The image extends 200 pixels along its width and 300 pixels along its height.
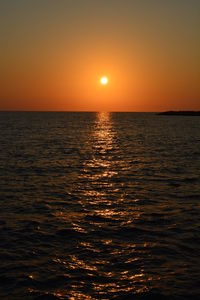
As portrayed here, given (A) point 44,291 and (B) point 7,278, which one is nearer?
(A) point 44,291

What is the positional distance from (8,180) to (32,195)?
550cm

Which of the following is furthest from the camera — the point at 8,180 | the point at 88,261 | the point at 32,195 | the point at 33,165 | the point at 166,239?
the point at 33,165

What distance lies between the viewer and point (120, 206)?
65.1 feet

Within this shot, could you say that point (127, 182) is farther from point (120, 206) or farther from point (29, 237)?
point (29, 237)

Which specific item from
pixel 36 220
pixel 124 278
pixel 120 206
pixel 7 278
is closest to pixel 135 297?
pixel 124 278

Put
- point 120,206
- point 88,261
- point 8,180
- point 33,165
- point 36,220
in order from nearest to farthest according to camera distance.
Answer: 1. point 88,261
2. point 36,220
3. point 120,206
4. point 8,180
5. point 33,165

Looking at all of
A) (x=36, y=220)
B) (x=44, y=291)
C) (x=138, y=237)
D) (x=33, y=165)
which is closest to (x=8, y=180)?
(x=33, y=165)

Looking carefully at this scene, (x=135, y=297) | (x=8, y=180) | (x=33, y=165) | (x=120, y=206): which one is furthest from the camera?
(x=33, y=165)

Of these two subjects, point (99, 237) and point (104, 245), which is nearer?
point (104, 245)

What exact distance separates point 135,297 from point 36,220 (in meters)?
8.01

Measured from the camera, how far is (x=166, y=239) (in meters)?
14.6

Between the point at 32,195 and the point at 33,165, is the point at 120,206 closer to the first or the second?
the point at 32,195

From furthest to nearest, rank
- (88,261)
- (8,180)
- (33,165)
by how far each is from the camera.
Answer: (33,165) → (8,180) → (88,261)

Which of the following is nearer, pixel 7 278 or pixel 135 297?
pixel 135 297
